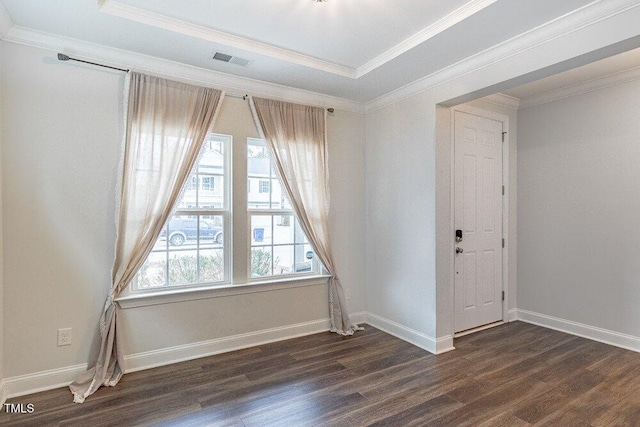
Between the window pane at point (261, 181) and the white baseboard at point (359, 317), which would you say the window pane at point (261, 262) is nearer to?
the window pane at point (261, 181)

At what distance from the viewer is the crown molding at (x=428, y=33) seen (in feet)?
7.20

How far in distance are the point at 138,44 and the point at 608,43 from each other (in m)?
3.22

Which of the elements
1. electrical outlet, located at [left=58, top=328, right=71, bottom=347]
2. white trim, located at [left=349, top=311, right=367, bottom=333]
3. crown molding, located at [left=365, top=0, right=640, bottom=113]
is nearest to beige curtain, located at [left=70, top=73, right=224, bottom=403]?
electrical outlet, located at [left=58, top=328, right=71, bottom=347]

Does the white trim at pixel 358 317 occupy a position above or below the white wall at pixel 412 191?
below

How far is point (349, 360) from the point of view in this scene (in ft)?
10.0

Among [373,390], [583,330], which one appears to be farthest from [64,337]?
[583,330]

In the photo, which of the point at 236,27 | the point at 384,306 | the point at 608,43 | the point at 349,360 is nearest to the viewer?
the point at 608,43

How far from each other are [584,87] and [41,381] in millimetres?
5550

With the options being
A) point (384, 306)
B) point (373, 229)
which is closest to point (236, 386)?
point (384, 306)

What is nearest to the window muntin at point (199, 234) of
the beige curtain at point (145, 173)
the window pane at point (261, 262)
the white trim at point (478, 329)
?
the beige curtain at point (145, 173)

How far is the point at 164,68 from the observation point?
2.92 metres

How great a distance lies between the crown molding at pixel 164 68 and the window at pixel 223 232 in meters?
0.50

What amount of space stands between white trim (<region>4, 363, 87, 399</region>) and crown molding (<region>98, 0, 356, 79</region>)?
2597mm

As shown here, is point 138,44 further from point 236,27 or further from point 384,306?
point 384,306
